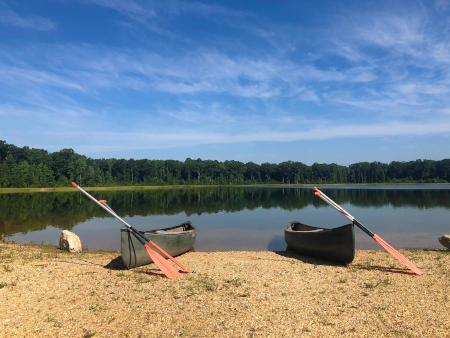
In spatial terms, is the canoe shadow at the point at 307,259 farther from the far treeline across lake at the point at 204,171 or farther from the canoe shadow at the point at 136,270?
the far treeline across lake at the point at 204,171

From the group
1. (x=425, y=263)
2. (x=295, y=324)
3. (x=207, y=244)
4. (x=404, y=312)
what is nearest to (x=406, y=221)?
(x=425, y=263)

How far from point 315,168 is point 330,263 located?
14436 cm

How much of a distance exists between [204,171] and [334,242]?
124816 mm

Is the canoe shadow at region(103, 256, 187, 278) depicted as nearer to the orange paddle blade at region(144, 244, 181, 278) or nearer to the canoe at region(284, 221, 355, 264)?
the orange paddle blade at region(144, 244, 181, 278)

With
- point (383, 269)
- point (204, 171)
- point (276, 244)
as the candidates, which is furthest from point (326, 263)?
point (204, 171)

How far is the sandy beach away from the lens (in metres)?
5.85

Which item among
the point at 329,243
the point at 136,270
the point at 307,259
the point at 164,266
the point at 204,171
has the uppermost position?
the point at 204,171

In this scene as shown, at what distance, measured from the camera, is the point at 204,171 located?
136m

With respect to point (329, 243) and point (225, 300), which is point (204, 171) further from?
point (225, 300)

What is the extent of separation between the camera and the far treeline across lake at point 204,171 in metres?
100

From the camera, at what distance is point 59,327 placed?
5961mm

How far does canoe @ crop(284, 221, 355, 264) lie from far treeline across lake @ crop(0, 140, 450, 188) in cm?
9180

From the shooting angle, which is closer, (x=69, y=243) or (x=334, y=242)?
(x=334, y=242)

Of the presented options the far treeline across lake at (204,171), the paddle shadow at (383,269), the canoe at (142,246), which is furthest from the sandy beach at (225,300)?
the far treeline across lake at (204,171)
